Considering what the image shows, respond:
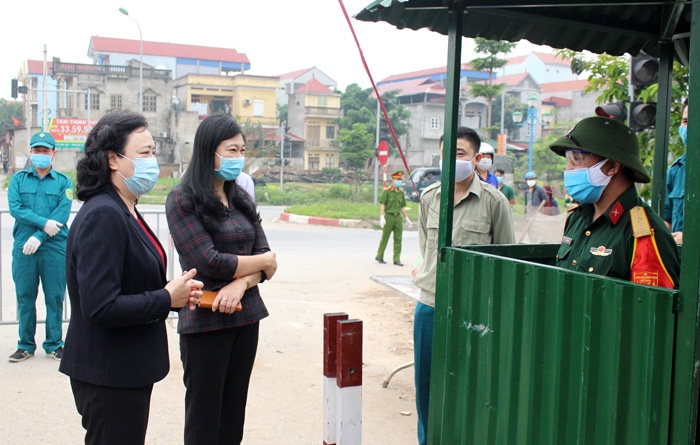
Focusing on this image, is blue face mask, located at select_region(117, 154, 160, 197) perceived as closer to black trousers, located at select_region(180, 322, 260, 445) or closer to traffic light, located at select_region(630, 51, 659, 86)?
black trousers, located at select_region(180, 322, 260, 445)

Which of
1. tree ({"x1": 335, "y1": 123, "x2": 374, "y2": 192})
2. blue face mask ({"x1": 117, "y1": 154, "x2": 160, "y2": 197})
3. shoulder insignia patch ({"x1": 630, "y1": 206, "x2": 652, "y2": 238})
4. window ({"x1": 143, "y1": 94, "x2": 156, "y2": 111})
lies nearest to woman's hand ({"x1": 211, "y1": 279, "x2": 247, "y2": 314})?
blue face mask ({"x1": 117, "y1": 154, "x2": 160, "y2": 197})

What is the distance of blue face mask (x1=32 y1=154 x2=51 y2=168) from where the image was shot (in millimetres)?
6008

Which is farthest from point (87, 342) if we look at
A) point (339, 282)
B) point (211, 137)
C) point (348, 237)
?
point (348, 237)

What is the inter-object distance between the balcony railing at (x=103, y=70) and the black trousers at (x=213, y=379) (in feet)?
201

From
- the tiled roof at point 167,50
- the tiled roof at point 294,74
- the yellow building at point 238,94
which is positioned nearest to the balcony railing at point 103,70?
the yellow building at point 238,94

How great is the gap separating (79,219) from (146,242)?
11.0 inches

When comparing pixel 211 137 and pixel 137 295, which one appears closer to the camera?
pixel 137 295

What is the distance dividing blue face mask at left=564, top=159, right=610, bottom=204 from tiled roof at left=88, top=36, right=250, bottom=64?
95189mm

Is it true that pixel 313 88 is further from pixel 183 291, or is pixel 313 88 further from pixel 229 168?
pixel 183 291

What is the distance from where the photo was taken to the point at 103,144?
9.56 ft

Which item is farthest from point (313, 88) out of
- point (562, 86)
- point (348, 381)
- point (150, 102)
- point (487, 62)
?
point (348, 381)

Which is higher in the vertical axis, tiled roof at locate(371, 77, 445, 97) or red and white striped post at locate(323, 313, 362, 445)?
tiled roof at locate(371, 77, 445, 97)

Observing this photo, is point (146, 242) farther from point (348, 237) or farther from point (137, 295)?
point (348, 237)

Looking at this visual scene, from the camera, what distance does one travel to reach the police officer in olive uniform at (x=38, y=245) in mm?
6039
